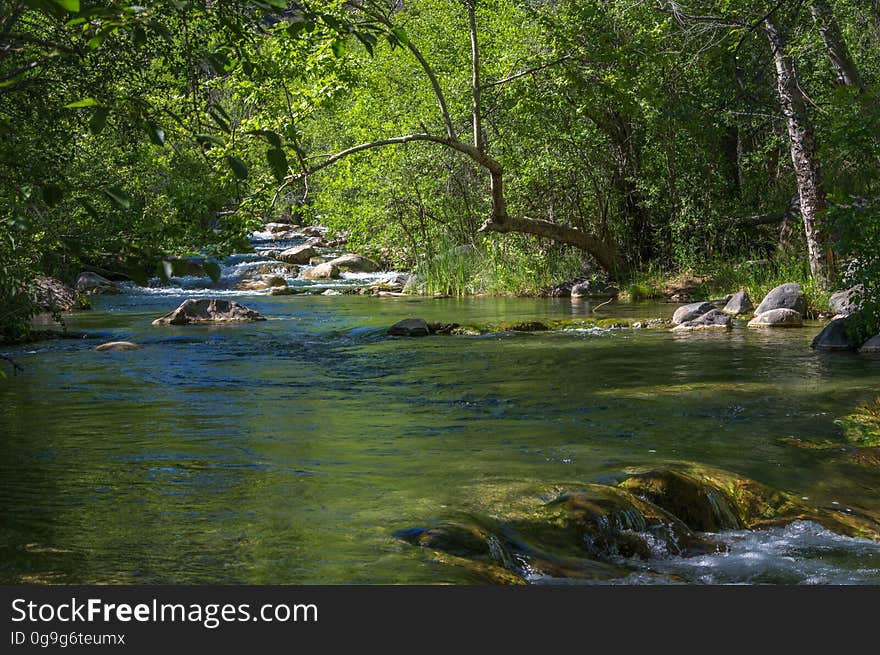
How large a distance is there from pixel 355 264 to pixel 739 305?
19850 mm

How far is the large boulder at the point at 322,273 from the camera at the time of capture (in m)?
35.1

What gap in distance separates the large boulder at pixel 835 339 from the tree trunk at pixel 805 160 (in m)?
4.40

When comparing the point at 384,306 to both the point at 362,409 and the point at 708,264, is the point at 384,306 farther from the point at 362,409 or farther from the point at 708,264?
the point at 362,409

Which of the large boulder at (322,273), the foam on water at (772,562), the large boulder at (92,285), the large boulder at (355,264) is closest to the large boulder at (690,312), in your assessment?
the foam on water at (772,562)

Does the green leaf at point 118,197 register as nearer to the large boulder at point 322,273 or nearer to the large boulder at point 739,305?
the large boulder at point 739,305

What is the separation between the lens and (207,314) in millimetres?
20812

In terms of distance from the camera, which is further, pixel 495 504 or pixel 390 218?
pixel 390 218

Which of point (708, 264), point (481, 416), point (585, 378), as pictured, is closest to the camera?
point (481, 416)

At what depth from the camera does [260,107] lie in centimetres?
1630

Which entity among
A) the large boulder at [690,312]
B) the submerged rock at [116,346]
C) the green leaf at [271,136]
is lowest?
the submerged rock at [116,346]

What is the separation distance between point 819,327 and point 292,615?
592 inches

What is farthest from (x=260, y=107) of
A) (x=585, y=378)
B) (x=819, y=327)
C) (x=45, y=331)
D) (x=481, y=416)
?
(x=819, y=327)

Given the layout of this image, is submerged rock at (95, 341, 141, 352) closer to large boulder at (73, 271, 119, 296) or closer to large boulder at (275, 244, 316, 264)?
large boulder at (73, 271, 119, 296)

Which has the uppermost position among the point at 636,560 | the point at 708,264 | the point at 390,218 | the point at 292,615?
the point at 390,218
